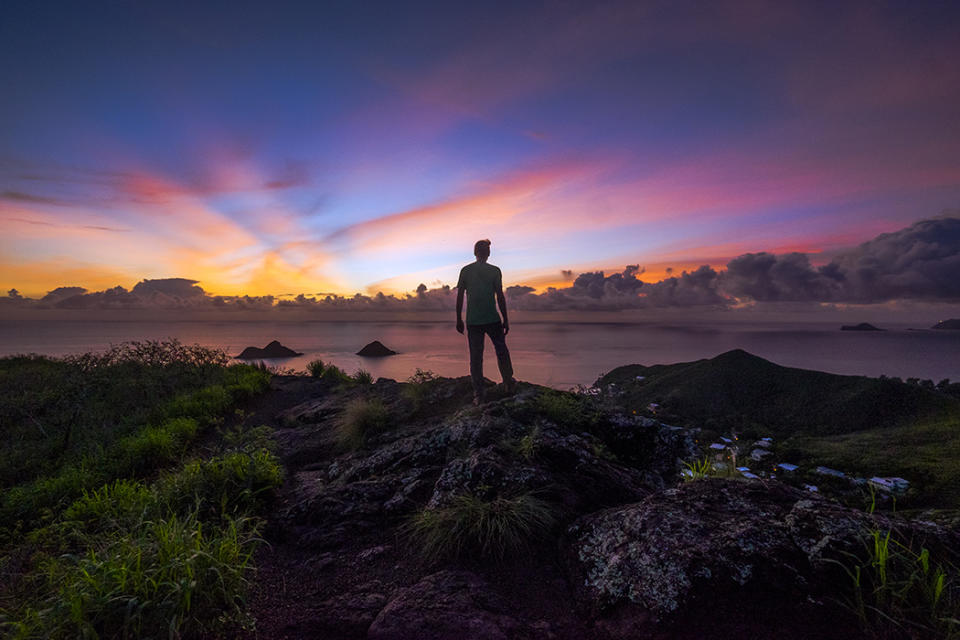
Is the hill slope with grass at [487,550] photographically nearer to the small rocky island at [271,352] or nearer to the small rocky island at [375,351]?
the small rocky island at [271,352]

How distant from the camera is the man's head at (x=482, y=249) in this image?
742 cm

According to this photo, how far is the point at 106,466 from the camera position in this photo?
639 centimetres

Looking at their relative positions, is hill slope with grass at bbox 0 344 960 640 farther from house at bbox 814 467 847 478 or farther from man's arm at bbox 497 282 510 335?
house at bbox 814 467 847 478

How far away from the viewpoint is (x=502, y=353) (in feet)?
25.6

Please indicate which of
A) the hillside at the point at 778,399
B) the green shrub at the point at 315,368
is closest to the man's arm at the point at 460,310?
the hillside at the point at 778,399

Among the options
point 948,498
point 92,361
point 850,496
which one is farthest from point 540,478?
point 92,361

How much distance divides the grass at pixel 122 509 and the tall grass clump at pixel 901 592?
12.4 feet

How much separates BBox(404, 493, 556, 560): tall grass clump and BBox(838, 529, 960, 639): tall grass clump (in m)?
1.96

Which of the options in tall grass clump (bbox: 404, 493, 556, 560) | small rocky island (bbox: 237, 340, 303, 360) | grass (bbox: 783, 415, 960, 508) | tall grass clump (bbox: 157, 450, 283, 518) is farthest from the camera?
small rocky island (bbox: 237, 340, 303, 360)

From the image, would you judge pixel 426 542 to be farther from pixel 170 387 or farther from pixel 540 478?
pixel 170 387

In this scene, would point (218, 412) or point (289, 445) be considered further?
point (218, 412)

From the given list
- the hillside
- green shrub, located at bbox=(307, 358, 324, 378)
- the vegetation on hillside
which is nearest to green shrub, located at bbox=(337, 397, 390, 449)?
the vegetation on hillside

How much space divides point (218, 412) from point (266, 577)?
8329 millimetres

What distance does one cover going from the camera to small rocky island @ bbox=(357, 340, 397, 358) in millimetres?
29562
